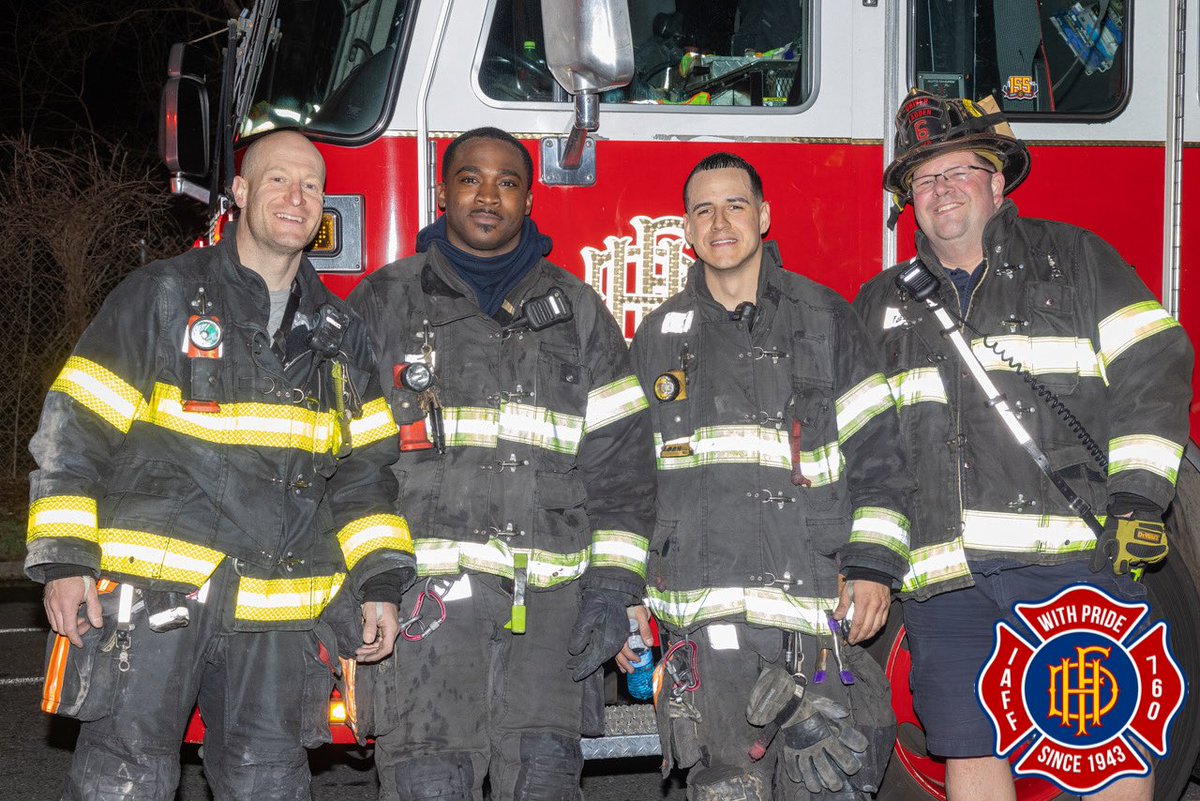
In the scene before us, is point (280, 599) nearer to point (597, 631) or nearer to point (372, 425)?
point (372, 425)

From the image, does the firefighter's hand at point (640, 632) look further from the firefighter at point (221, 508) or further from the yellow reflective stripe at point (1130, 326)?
the yellow reflective stripe at point (1130, 326)

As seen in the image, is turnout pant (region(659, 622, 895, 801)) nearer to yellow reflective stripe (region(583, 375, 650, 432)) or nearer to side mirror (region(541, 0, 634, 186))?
yellow reflective stripe (region(583, 375, 650, 432))

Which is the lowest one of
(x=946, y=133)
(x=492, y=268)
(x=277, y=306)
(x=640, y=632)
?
(x=640, y=632)

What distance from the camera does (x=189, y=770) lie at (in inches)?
182

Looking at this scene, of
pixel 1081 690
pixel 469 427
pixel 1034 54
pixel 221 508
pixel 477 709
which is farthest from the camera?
pixel 1034 54

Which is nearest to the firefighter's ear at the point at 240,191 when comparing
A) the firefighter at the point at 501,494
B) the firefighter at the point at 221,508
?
the firefighter at the point at 221,508

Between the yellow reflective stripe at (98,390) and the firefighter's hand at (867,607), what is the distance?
1.86 m

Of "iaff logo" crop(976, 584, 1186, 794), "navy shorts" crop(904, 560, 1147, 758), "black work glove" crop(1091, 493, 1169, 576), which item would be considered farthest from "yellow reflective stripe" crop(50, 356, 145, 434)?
"black work glove" crop(1091, 493, 1169, 576)

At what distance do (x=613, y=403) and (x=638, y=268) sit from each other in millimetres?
635

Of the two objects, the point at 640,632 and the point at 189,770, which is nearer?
the point at 640,632

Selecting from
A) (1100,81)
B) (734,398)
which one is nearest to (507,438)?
(734,398)

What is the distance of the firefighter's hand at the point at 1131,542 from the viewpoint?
3053mm

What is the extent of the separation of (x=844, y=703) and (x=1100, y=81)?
220 cm

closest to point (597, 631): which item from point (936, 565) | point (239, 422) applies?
point (936, 565)
